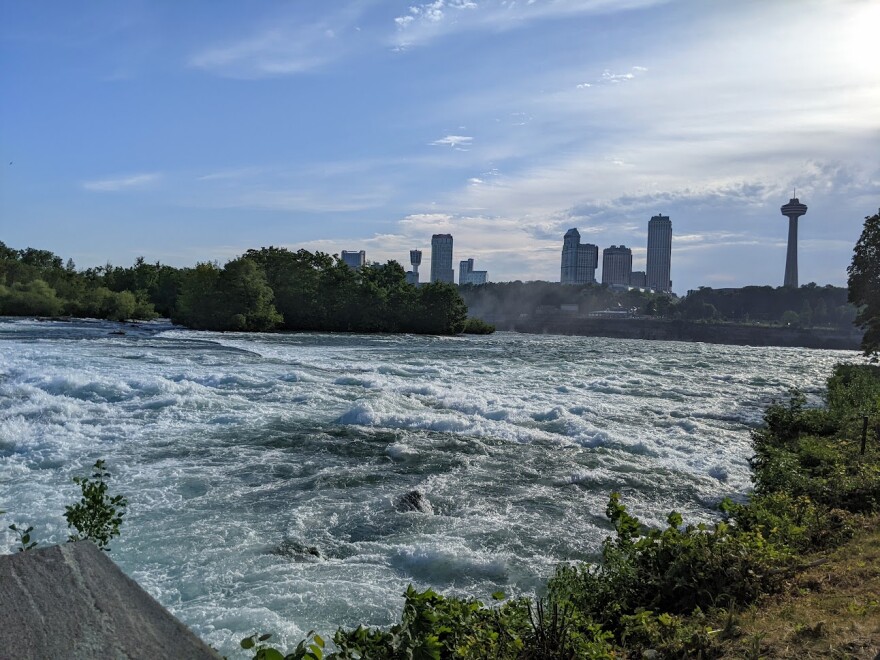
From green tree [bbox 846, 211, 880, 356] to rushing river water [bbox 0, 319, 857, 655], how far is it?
9.99 m

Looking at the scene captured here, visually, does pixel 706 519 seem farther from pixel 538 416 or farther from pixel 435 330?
pixel 435 330

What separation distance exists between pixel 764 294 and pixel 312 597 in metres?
157

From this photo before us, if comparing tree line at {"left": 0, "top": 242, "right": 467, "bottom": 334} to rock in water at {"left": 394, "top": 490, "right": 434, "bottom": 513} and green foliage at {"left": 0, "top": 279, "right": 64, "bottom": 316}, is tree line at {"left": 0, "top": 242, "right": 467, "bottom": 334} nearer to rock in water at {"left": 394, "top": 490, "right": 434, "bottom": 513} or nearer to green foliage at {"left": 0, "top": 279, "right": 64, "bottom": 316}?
green foliage at {"left": 0, "top": 279, "right": 64, "bottom": 316}

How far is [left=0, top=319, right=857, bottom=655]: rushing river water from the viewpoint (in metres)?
7.11

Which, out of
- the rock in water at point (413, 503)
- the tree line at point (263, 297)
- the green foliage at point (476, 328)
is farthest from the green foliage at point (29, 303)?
the rock in water at point (413, 503)

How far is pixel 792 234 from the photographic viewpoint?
192m

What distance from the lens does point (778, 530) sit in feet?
21.2

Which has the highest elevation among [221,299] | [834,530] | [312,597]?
[221,299]

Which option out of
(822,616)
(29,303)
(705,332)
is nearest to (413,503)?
(822,616)

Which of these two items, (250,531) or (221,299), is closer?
(250,531)

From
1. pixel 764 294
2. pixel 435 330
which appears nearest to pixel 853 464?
pixel 435 330

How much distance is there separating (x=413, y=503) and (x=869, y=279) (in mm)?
28745

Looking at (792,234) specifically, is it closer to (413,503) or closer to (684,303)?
(684,303)

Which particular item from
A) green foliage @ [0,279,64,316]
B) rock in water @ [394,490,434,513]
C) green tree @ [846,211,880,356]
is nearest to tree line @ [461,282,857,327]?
green foliage @ [0,279,64,316]
